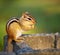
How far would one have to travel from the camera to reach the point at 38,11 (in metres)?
12.4

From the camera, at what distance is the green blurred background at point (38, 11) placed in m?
9.91

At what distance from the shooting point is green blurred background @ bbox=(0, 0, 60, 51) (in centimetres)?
991

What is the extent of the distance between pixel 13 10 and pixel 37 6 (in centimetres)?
158

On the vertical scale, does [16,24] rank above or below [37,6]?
below

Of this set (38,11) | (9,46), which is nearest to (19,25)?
(9,46)

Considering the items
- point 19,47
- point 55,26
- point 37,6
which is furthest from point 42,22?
point 19,47

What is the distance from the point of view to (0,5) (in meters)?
12.5

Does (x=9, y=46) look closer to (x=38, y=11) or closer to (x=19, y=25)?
(x=19, y=25)

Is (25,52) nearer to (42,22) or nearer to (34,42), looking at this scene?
(34,42)

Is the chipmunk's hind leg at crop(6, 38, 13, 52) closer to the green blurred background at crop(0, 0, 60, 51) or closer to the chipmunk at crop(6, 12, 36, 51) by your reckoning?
the chipmunk at crop(6, 12, 36, 51)

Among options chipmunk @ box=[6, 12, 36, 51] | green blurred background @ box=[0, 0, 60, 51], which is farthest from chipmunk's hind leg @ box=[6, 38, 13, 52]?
green blurred background @ box=[0, 0, 60, 51]

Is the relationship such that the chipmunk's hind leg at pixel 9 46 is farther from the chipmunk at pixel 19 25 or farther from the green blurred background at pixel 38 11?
the green blurred background at pixel 38 11

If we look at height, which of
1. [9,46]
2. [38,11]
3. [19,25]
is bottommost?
[9,46]

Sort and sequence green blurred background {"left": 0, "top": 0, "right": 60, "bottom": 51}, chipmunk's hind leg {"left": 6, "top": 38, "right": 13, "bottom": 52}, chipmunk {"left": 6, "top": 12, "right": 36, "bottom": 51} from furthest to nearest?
green blurred background {"left": 0, "top": 0, "right": 60, "bottom": 51} → chipmunk {"left": 6, "top": 12, "right": 36, "bottom": 51} → chipmunk's hind leg {"left": 6, "top": 38, "right": 13, "bottom": 52}
